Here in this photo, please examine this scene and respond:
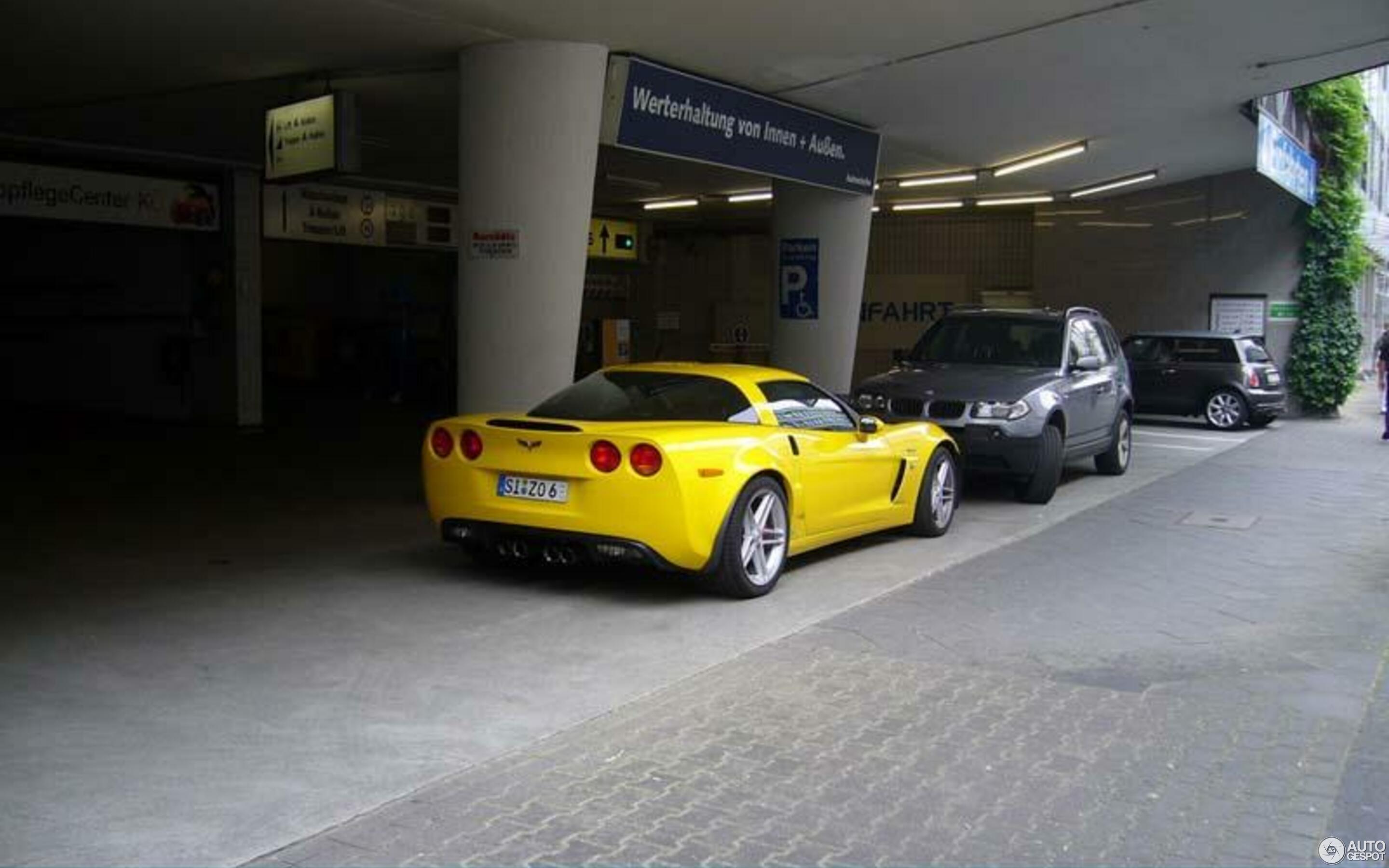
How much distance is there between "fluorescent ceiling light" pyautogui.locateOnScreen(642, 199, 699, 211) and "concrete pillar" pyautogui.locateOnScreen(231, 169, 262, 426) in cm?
713

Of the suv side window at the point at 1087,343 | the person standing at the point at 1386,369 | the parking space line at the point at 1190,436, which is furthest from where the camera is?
the parking space line at the point at 1190,436

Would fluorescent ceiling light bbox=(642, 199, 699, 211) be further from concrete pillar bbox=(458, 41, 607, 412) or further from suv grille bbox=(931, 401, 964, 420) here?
concrete pillar bbox=(458, 41, 607, 412)

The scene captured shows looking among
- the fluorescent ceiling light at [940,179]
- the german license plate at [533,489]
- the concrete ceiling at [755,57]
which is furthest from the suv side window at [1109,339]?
the german license plate at [533,489]

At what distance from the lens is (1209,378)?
20.8m

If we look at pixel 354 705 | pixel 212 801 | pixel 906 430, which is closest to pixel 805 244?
pixel 906 430

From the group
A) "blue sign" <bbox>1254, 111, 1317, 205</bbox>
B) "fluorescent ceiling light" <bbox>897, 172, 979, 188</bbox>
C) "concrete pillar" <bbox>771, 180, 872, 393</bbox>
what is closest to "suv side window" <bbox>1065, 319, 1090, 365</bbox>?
"concrete pillar" <bbox>771, 180, 872, 393</bbox>

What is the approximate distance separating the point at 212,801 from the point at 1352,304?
23.0 m

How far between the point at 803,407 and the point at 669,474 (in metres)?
1.85

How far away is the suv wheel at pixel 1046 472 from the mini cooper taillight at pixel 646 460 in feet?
17.9

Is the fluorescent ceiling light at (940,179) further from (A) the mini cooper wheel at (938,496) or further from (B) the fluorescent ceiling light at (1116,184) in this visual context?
(A) the mini cooper wheel at (938,496)

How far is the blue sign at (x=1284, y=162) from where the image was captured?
15.7m

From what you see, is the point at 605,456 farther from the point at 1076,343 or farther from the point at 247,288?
the point at 247,288

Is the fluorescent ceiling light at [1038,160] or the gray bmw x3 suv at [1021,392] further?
the fluorescent ceiling light at [1038,160]

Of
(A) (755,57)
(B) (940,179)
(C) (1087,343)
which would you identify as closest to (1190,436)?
(B) (940,179)
